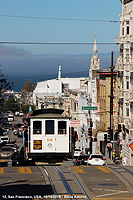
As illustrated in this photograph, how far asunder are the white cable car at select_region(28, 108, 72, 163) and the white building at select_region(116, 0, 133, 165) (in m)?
17.9

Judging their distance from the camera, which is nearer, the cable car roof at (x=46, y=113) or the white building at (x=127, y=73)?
the cable car roof at (x=46, y=113)

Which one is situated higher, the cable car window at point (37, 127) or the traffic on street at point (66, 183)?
the cable car window at point (37, 127)

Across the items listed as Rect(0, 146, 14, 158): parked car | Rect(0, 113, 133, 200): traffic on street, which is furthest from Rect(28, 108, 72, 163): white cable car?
Rect(0, 146, 14, 158): parked car

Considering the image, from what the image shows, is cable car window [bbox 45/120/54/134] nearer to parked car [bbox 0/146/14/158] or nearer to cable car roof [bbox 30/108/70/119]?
cable car roof [bbox 30/108/70/119]

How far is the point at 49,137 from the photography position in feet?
90.5

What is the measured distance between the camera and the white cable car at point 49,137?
27.5 m

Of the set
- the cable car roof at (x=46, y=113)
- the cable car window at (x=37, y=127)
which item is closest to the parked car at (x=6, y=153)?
the cable car roof at (x=46, y=113)

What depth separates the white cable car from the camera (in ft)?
90.3

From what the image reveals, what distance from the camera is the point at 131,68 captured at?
148 ft

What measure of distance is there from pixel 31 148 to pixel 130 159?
19560 mm

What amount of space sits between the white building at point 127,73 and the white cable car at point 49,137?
17881 mm

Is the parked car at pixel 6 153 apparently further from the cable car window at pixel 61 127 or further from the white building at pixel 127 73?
the cable car window at pixel 61 127

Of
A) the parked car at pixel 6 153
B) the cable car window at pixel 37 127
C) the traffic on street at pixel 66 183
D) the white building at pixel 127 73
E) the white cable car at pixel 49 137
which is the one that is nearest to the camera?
the traffic on street at pixel 66 183

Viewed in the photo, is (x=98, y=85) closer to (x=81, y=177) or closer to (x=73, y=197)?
(x=81, y=177)
